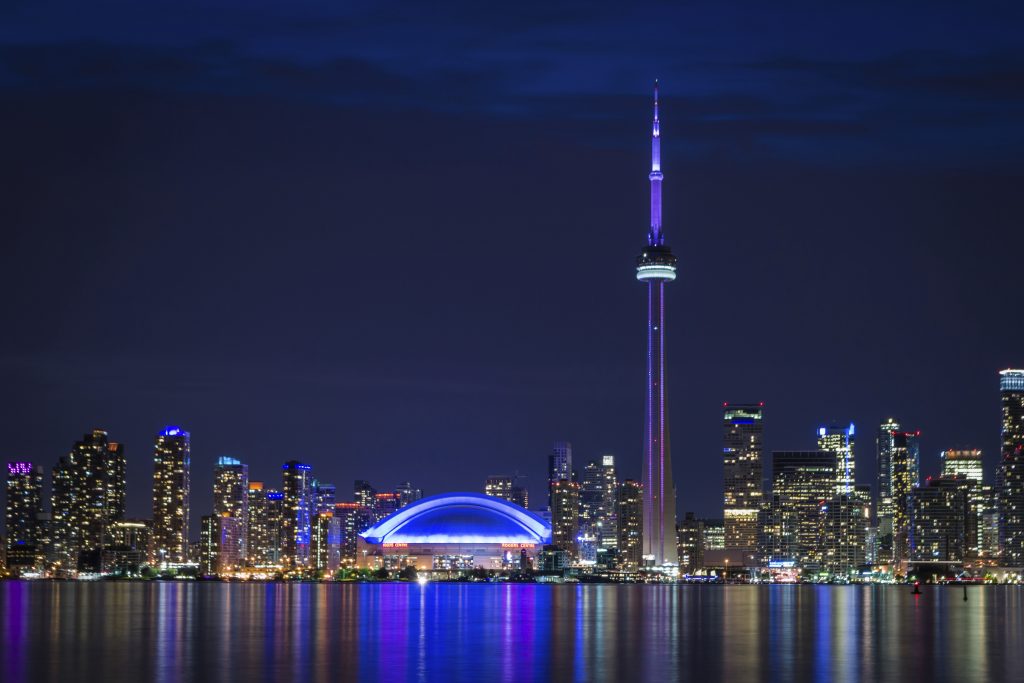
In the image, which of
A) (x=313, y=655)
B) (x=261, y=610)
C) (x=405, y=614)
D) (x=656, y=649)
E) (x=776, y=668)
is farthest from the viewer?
(x=261, y=610)

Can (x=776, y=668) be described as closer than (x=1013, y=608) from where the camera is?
Yes

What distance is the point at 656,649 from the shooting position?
71.7m

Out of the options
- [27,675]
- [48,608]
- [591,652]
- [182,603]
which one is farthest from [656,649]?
[182,603]

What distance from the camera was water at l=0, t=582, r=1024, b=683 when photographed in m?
57.9

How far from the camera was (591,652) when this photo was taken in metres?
68.7

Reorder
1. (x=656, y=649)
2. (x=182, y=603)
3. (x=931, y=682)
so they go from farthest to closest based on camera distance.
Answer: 1. (x=182, y=603)
2. (x=656, y=649)
3. (x=931, y=682)

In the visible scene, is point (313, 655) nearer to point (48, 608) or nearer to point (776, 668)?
point (776, 668)

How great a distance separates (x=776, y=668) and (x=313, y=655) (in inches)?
790

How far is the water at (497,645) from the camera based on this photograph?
57938mm

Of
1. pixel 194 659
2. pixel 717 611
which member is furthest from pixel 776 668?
pixel 717 611

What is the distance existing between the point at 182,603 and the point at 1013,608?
257 ft

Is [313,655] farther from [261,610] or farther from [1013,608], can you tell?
[1013,608]

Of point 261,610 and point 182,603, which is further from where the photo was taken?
point 182,603

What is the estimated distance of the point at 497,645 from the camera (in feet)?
241
